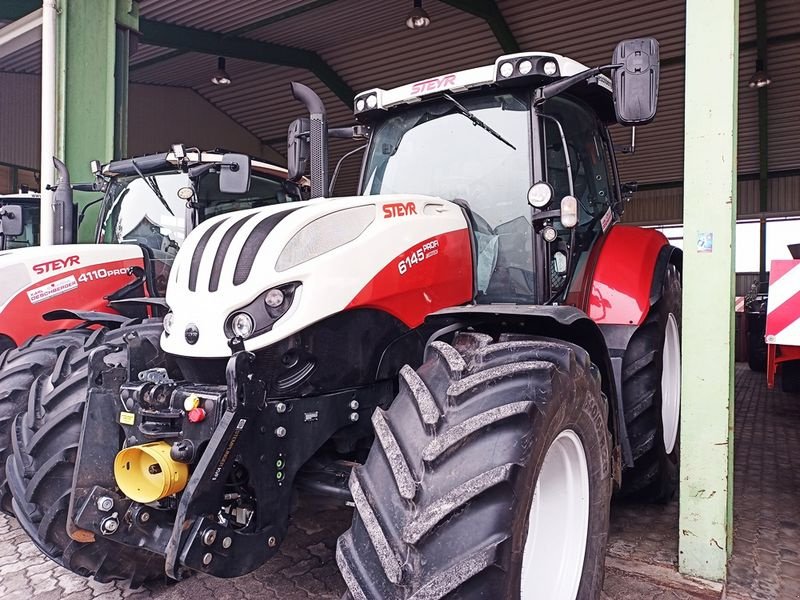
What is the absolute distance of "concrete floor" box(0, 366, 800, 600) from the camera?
2.58 metres

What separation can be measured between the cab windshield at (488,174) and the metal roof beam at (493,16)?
7205 mm

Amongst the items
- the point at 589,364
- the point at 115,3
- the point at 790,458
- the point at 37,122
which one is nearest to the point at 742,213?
the point at 790,458

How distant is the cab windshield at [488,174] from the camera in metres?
2.74

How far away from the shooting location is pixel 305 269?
210 centimetres

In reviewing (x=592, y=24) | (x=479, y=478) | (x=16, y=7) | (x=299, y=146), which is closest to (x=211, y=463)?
(x=479, y=478)

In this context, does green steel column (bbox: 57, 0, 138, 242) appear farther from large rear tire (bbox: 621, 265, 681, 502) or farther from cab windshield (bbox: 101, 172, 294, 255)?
large rear tire (bbox: 621, 265, 681, 502)

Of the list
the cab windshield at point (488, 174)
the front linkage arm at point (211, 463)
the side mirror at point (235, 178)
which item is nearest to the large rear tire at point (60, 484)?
the front linkage arm at point (211, 463)

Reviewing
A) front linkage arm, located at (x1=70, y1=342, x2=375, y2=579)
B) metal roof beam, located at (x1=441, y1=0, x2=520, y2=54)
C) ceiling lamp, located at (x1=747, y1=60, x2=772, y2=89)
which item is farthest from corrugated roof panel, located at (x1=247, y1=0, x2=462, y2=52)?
front linkage arm, located at (x1=70, y1=342, x2=375, y2=579)

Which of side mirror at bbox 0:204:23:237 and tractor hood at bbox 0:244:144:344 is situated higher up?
side mirror at bbox 0:204:23:237

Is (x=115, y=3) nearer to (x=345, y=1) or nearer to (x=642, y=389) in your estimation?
(x=345, y=1)

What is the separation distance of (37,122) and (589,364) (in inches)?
648

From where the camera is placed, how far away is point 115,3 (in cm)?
605

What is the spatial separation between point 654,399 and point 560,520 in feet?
3.49

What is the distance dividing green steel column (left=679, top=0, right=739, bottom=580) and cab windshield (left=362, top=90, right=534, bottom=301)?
2.24ft
